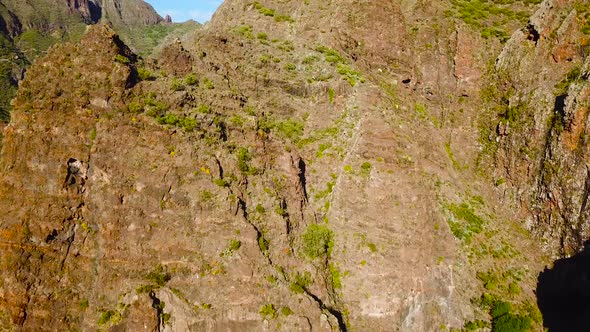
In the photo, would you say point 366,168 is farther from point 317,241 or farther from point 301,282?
point 301,282

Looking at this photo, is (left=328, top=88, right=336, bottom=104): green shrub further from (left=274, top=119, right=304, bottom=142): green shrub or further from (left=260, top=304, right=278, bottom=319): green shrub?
(left=260, top=304, right=278, bottom=319): green shrub

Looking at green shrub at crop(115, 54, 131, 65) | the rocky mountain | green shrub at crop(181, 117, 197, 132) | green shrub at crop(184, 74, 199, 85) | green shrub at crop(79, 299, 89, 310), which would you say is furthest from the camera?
green shrub at crop(184, 74, 199, 85)

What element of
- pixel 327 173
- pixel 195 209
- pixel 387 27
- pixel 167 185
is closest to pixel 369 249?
pixel 327 173

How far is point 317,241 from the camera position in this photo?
34.8 meters

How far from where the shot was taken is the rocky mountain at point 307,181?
29156 millimetres

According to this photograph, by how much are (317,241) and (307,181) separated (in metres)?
6.42

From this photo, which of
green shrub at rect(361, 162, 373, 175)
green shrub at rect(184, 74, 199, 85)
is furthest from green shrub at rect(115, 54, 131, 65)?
green shrub at rect(361, 162, 373, 175)

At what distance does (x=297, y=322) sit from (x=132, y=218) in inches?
579

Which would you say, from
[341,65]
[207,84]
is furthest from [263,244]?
[341,65]

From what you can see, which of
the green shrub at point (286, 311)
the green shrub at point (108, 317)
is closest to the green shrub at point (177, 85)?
the green shrub at point (108, 317)

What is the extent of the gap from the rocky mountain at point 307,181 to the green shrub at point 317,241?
7.5 inches

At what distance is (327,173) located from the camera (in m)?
38.7

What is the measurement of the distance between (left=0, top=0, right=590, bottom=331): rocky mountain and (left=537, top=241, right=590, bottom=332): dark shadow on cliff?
15cm

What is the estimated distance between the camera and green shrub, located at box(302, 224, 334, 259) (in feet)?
112
